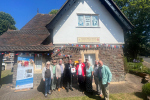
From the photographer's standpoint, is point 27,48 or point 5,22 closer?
point 27,48

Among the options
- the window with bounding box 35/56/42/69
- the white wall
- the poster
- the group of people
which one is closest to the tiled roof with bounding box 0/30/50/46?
the window with bounding box 35/56/42/69

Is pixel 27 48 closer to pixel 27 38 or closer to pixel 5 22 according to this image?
pixel 27 38

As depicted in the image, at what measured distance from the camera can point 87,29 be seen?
278 inches

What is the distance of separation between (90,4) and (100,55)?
3998 millimetres

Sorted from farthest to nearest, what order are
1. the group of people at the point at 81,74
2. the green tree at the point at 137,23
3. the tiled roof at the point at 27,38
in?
the green tree at the point at 137,23, the tiled roof at the point at 27,38, the group of people at the point at 81,74

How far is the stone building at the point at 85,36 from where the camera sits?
664 cm

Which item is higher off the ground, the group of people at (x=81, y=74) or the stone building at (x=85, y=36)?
the stone building at (x=85, y=36)

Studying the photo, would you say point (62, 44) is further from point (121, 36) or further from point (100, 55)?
point (121, 36)

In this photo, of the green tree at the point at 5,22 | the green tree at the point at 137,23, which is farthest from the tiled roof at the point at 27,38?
the green tree at the point at 5,22

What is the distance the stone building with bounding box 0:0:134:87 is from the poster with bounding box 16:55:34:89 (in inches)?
18.9

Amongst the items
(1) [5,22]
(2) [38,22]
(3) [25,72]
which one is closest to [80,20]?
(2) [38,22]

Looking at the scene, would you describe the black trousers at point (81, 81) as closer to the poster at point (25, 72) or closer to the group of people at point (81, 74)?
the group of people at point (81, 74)

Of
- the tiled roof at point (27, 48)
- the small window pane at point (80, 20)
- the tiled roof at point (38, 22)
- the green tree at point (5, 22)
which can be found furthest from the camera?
the green tree at point (5, 22)

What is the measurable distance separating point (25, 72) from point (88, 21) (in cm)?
563
